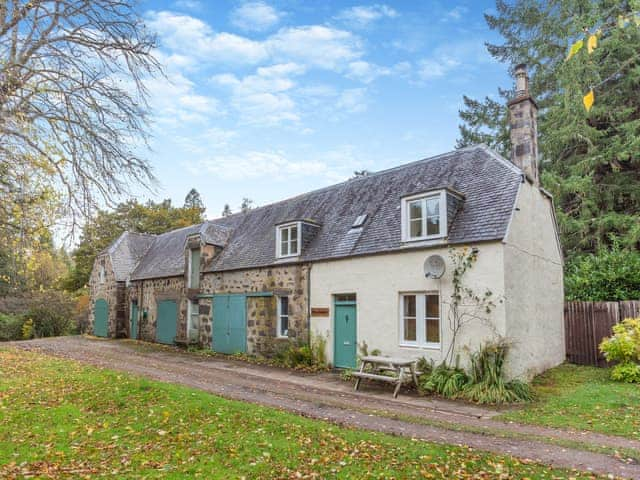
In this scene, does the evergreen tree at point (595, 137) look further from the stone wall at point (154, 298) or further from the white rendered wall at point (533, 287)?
the stone wall at point (154, 298)

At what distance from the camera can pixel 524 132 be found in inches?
507

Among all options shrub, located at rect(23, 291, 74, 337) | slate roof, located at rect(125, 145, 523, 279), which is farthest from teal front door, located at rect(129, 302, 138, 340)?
shrub, located at rect(23, 291, 74, 337)

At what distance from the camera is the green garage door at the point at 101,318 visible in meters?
25.4

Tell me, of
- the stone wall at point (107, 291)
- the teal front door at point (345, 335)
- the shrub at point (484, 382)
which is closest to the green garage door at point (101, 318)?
the stone wall at point (107, 291)

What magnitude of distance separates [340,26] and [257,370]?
10.3m

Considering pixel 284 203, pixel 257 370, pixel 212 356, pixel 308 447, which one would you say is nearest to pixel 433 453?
pixel 308 447

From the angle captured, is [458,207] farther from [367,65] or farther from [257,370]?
[257,370]

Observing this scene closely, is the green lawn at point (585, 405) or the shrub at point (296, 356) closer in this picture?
the green lawn at point (585, 405)

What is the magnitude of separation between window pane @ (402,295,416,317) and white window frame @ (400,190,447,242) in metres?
1.65

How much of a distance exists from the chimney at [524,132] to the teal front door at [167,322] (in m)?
16.2

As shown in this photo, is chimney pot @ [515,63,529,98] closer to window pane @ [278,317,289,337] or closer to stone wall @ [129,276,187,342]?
window pane @ [278,317,289,337]

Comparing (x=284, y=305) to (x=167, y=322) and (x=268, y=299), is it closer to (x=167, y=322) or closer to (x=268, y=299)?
(x=268, y=299)

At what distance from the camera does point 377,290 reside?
12.8 m

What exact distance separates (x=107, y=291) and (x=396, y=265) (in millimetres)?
20197
